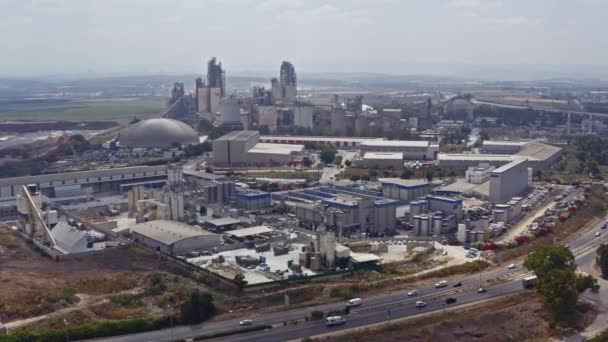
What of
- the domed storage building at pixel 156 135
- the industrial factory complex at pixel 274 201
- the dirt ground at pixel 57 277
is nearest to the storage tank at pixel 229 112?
the industrial factory complex at pixel 274 201

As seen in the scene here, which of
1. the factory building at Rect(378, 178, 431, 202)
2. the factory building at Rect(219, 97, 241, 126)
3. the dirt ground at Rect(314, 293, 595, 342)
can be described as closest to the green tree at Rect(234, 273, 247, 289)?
the dirt ground at Rect(314, 293, 595, 342)

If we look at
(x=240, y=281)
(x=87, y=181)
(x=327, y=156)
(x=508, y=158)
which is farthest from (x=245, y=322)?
(x=508, y=158)

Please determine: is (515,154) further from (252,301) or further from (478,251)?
(252,301)

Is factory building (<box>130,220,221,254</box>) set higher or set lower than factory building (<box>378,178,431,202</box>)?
lower

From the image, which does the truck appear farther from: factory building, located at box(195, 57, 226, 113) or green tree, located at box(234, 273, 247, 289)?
factory building, located at box(195, 57, 226, 113)

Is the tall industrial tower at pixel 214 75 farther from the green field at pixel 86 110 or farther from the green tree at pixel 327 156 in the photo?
the green tree at pixel 327 156
